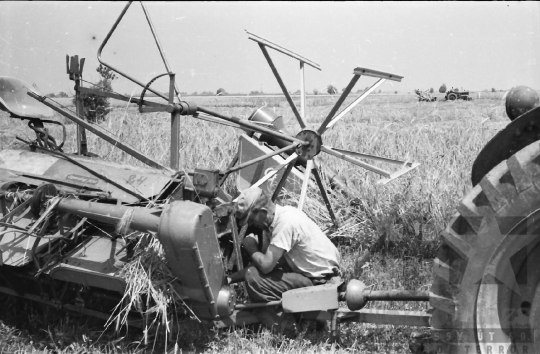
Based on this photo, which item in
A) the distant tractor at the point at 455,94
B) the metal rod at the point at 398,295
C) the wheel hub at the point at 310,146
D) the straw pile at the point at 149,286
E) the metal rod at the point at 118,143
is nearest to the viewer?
the metal rod at the point at 398,295

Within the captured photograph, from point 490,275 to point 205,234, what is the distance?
2138mm

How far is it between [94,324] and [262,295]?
67.9 inches

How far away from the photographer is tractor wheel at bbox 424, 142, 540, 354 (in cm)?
320

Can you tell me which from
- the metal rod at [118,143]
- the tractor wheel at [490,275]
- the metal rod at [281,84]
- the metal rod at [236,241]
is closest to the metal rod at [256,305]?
the metal rod at [236,241]

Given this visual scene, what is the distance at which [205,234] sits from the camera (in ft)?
14.8

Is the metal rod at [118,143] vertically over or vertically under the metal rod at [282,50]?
under

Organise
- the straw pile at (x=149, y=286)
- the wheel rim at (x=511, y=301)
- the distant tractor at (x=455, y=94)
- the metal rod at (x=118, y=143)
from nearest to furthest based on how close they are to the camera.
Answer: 1. the wheel rim at (x=511, y=301)
2. the straw pile at (x=149, y=286)
3. the metal rod at (x=118, y=143)
4. the distant tractor at (x=455, y=94)

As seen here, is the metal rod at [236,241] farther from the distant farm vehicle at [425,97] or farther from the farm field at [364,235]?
the distant farm vehicle at [425,97]

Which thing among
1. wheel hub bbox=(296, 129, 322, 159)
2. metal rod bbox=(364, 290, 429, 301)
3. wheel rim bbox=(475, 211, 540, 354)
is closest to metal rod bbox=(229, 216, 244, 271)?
metal rod bbox=(364, 290, 429, 301)

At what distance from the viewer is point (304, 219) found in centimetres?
520

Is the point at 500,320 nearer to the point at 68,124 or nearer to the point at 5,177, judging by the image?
the point at 5,177

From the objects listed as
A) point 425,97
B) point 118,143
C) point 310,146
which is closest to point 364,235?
point 310,146

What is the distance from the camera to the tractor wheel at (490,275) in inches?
126

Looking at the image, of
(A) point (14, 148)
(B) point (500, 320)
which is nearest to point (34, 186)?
(A) point (14, 148)
